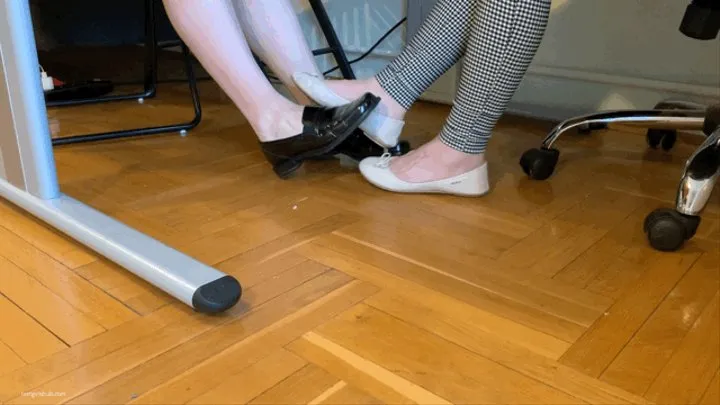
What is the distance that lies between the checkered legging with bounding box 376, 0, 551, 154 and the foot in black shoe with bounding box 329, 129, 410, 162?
0.33 ft

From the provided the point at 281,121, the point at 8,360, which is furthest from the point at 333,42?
the point at 8,360

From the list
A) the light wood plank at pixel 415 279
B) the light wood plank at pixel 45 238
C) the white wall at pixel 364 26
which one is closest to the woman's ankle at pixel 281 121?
the light wood plank at pixel 415 279

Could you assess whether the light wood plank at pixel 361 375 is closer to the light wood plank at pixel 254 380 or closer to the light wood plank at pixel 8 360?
the light wood plank at pixel 254 380

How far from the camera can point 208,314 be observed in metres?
0.69

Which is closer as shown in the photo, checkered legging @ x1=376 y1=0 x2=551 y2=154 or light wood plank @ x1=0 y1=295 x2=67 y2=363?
light wood plank @ x1=0 y1=295 x2=67 y2=363

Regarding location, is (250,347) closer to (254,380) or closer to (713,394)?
(254,380)

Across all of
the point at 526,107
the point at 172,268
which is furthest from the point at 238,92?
the point at 526,107

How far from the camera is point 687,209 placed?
82cm

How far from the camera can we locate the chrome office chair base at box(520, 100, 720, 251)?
823 millimetres

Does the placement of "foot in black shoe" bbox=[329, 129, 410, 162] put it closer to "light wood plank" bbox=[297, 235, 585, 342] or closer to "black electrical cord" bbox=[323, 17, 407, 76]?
"light wood plank" bbox=[297, 235, 585, 342]

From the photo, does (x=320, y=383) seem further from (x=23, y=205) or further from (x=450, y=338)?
(x=23, y=205)

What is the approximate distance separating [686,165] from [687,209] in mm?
65

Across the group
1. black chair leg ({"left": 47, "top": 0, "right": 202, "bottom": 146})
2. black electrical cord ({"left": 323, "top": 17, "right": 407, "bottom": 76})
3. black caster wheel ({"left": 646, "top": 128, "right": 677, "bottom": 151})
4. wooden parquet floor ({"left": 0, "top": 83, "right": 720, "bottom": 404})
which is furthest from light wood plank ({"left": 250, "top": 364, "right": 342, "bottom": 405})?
black electrical cord ({"left": 323, "top": 17, "right": 407, "bottom": 76})

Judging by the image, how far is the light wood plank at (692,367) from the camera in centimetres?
57
